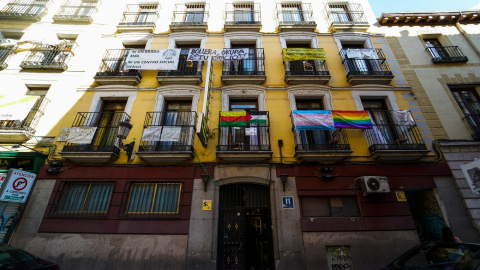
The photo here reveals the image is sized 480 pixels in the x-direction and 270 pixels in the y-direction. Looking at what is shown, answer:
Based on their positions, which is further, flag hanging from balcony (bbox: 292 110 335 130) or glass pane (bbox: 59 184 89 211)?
flag hanging from balcony (bbox: 292 110 335 130)

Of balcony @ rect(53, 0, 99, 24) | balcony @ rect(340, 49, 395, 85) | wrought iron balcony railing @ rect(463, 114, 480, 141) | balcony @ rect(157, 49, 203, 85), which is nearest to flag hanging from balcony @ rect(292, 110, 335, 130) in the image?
balcony @ rect(340, 49, 395, 85)

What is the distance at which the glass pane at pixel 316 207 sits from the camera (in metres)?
7.27

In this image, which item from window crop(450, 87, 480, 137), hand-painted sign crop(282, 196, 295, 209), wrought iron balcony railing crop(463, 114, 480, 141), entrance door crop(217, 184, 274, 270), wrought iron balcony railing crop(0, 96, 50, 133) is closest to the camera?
entrance door crop(217, 184, 274, 270)

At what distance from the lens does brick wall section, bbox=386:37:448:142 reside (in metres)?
8.34

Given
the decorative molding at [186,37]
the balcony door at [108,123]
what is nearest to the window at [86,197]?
the balcony door at [108,123]

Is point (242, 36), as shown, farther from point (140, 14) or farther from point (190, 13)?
point (140, 14)

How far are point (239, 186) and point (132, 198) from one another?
4099mm

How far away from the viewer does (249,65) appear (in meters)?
10.2

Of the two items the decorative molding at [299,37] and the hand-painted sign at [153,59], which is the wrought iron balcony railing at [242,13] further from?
the hand-painted sign at [153,59]

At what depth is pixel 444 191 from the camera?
7.38m

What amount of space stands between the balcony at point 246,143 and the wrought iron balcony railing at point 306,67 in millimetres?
2814

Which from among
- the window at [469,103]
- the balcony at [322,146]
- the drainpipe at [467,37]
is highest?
the drainpipe at [467,37]

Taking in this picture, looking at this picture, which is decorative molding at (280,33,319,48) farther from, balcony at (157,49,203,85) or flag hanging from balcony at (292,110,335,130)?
flag hanging from balcony at (292,110,335,130)

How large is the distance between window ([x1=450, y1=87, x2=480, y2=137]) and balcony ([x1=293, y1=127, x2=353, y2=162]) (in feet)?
18.2
